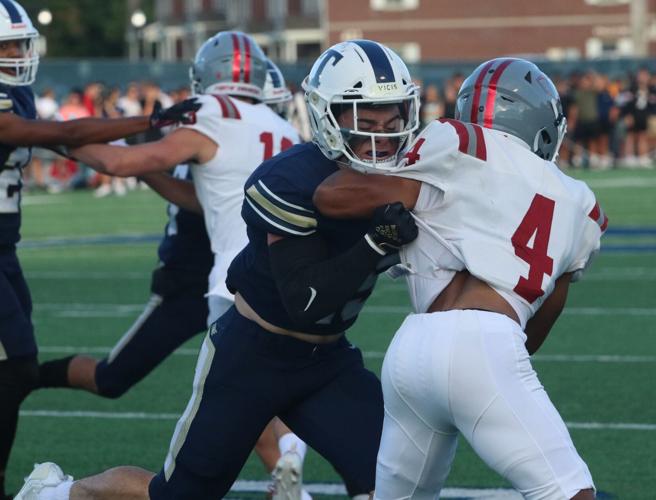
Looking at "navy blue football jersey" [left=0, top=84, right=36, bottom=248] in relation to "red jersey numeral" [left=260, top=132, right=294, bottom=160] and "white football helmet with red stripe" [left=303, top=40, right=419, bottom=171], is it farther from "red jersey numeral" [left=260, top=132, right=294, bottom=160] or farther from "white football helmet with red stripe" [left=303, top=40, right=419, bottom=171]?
"white football helmet with red stripe" [left=303, top=40, right=419, bottom=171]

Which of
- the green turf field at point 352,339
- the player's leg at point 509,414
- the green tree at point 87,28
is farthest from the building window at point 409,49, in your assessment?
the player's leg at point 509,414

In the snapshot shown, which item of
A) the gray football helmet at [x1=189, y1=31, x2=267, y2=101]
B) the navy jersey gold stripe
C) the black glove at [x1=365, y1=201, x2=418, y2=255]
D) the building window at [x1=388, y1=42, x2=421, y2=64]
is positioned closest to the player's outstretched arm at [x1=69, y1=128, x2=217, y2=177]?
the gray football helmet at [x1=189, y1=31, x2=267, y2=101]

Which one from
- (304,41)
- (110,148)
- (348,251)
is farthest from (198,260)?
(304,41)

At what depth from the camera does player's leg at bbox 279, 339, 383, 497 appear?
13.9 ft

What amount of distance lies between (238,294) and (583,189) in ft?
3.50

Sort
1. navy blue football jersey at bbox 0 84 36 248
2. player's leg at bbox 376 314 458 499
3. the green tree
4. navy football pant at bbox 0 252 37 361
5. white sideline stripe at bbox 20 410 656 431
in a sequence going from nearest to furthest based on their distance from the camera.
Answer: player's leg at bbox 376 314 458 499 → navy football pant at bbox 0 252 37 361 → navy blue football jersey at bbox 0 84 36 248 → white sideline stripe at bbox 20 410 656 431 → the green tree

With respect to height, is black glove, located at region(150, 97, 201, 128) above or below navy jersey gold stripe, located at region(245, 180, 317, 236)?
below

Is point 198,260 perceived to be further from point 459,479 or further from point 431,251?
point 431,251

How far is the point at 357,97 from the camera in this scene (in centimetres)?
391

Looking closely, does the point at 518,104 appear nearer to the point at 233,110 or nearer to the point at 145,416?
the point at 233,110

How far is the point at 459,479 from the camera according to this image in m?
5.66

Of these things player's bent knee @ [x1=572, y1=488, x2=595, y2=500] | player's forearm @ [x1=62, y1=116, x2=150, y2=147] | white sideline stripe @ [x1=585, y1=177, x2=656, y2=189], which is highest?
player's forearm @ [x1=62, y1=116, x2=150, y2=147]

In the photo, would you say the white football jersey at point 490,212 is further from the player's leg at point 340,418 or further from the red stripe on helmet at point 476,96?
the player's leg at point 340,418

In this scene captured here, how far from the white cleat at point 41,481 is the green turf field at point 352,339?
1264 mm
